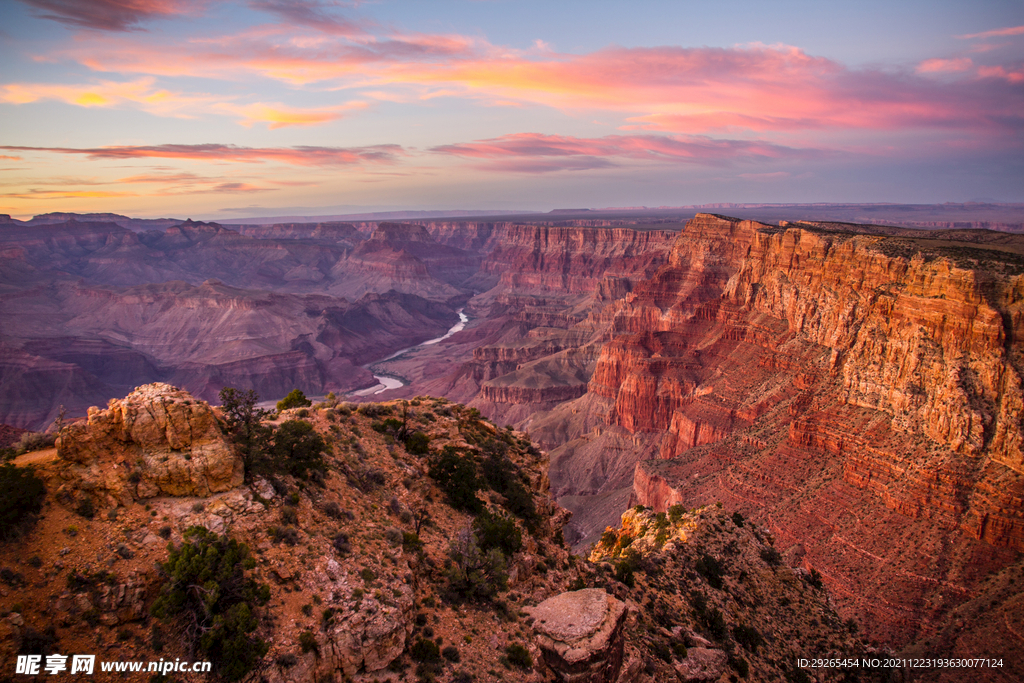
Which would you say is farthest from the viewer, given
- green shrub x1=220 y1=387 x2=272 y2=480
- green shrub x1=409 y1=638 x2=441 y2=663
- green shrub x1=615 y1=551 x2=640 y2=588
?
green shrub x1=615 y1=551 x2=640 y2=588

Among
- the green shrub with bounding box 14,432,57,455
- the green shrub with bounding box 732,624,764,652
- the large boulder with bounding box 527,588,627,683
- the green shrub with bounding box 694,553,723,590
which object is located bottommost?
the green shrub with bounding box 732,624,764,652

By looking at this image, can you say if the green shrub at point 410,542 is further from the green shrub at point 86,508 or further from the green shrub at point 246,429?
the green shrub at point 86,508

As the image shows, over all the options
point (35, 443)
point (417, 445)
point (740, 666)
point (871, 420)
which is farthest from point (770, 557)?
point (35, 443)

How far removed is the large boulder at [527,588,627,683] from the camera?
18719mm

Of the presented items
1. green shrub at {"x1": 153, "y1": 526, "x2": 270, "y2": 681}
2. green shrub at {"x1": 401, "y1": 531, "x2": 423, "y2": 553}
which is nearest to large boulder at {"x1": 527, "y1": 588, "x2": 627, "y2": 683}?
green shrub at {"x1": 401, "y1": 531, "x2": 423, "y2": 553}

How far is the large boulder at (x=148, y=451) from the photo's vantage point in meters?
16.7

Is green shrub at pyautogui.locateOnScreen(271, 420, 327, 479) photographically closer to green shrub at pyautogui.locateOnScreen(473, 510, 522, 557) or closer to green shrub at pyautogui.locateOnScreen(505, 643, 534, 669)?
green shrub at pyautogui.locateOnScreen(473, 510, 522, 557)

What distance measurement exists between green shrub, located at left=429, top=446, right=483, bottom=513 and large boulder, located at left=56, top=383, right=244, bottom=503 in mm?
10160

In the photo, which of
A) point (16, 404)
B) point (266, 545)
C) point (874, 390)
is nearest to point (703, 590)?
point (266, 545)

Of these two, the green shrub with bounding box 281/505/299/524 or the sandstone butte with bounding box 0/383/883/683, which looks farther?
the green shrub with bounding box 281/505/299/524

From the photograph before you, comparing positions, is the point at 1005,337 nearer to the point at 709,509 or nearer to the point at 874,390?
the point at 874,390

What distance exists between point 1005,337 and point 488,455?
4777 centimetres

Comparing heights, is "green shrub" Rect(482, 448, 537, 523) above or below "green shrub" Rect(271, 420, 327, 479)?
below

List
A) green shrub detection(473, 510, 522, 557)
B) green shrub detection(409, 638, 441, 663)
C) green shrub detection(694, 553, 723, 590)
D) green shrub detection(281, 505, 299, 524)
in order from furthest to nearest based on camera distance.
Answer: green shrub detection(694, 553, 723, 590)
green shrub detection(473, 510, 522, 557)
green shrub detection(281, 505, 299, 524)
green shrub detection(409, 638, 441, 663)
